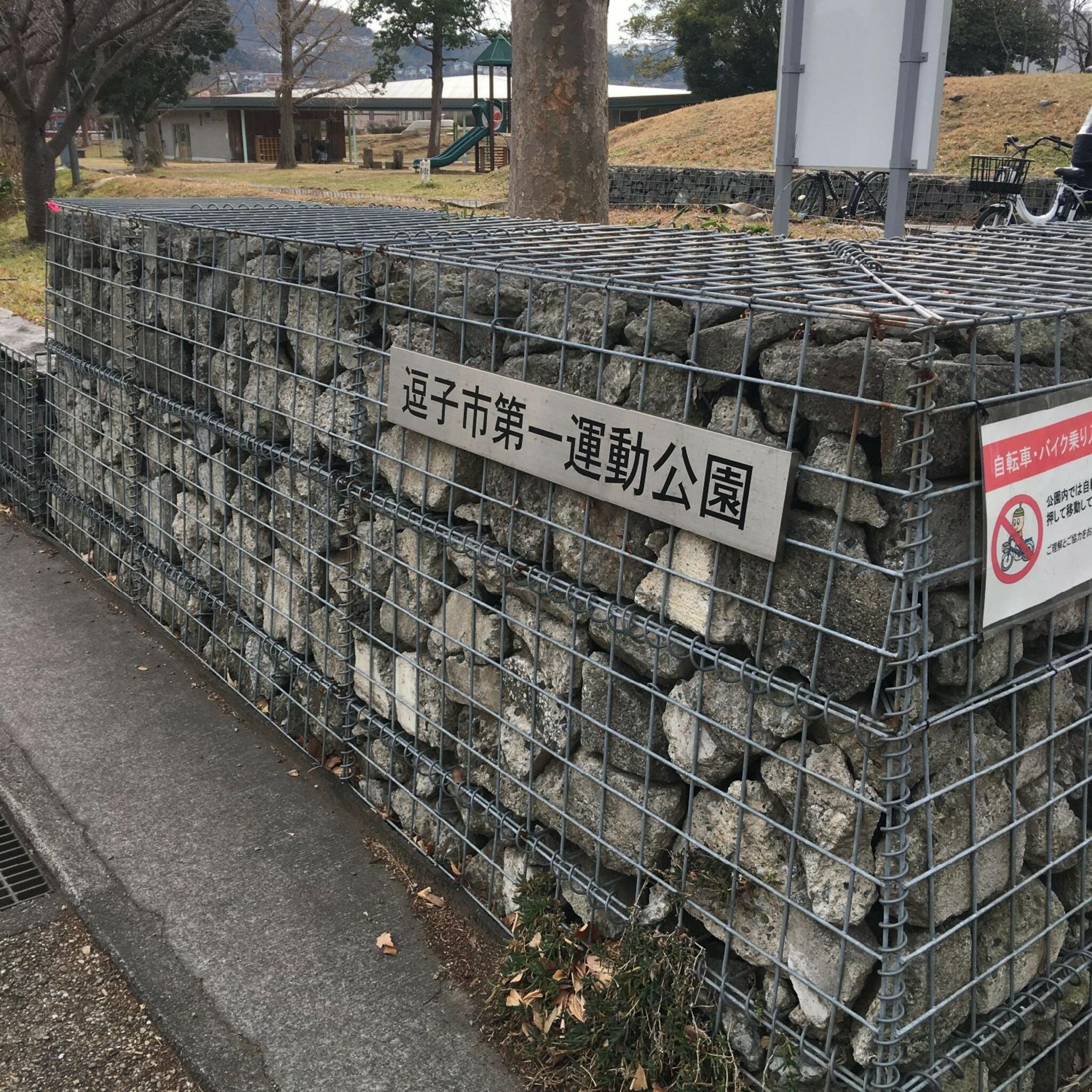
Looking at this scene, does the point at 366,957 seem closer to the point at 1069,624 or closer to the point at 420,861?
the point at 420,861

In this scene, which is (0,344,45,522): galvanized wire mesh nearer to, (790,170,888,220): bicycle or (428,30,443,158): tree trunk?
(790,170,888,220): bicycle

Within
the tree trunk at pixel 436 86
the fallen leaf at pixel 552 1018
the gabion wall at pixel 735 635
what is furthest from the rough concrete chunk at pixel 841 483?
the tree trunk at pixel 436 86

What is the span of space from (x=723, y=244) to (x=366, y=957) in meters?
2.70

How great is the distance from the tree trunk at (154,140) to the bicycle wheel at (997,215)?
34172 mm

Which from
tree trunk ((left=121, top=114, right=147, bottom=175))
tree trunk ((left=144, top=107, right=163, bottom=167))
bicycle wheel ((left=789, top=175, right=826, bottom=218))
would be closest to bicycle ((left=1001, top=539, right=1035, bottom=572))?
bicycle wheel ((left=789, top=175, right=826, bottom=218))

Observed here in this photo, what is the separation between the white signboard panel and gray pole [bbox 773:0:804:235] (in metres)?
0.02

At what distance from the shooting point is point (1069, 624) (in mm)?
2586

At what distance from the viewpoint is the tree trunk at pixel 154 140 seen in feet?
126

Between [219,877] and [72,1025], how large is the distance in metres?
0.69

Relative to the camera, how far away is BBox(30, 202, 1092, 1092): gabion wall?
7.20ft

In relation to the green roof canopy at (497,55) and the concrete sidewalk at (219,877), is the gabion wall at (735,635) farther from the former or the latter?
the green roof canopy at (497,55)

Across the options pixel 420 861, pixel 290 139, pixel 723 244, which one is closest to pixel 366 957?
pixel 420 861

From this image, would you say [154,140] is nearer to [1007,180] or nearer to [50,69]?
[50,69]

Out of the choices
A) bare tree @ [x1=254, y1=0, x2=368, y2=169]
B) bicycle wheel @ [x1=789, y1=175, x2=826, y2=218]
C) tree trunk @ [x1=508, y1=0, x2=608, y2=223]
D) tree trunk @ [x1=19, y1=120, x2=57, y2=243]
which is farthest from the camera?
bare tree @ [x1=254, y1=0, x2=368, y2=169]
